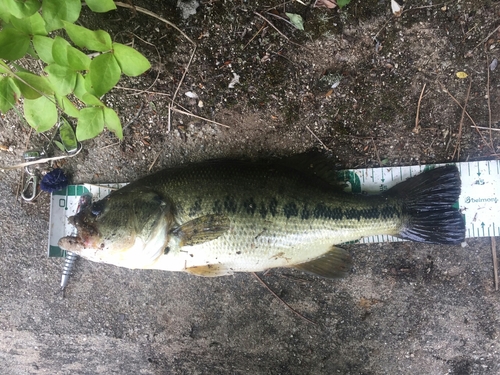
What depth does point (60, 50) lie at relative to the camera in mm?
1690

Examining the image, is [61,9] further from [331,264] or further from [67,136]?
[331,264]

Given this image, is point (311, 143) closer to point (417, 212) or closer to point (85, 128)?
point (417, 212)

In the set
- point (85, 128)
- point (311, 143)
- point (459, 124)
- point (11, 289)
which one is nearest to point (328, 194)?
point (311, 143)

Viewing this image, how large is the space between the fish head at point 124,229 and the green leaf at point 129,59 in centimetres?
86

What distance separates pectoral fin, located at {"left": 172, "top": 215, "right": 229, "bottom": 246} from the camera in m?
2.25

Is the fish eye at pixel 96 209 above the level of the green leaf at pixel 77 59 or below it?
below

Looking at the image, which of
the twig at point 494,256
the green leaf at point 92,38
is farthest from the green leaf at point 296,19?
the twig at point 494,256

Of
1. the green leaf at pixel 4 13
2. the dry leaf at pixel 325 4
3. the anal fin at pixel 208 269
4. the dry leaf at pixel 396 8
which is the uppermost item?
the dry leaf at pixel 325 4

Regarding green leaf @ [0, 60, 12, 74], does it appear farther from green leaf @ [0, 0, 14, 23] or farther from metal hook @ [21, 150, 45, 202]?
metal hook @ [21, 150, 45, 202]

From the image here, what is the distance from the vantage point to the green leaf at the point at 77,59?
1.69 meters

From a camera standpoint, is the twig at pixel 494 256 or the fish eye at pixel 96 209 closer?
the fish eye at pixel 96 209

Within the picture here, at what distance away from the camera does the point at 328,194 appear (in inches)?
95.1

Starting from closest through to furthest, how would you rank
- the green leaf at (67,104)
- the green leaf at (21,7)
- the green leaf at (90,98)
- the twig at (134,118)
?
the green leaf at (21,7) → the green leaf at (90,98) → the green leaf at (67,104) → the twig at (134,118)

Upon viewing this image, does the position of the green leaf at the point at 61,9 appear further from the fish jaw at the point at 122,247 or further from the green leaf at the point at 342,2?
the green leaf at the point at 342,2
